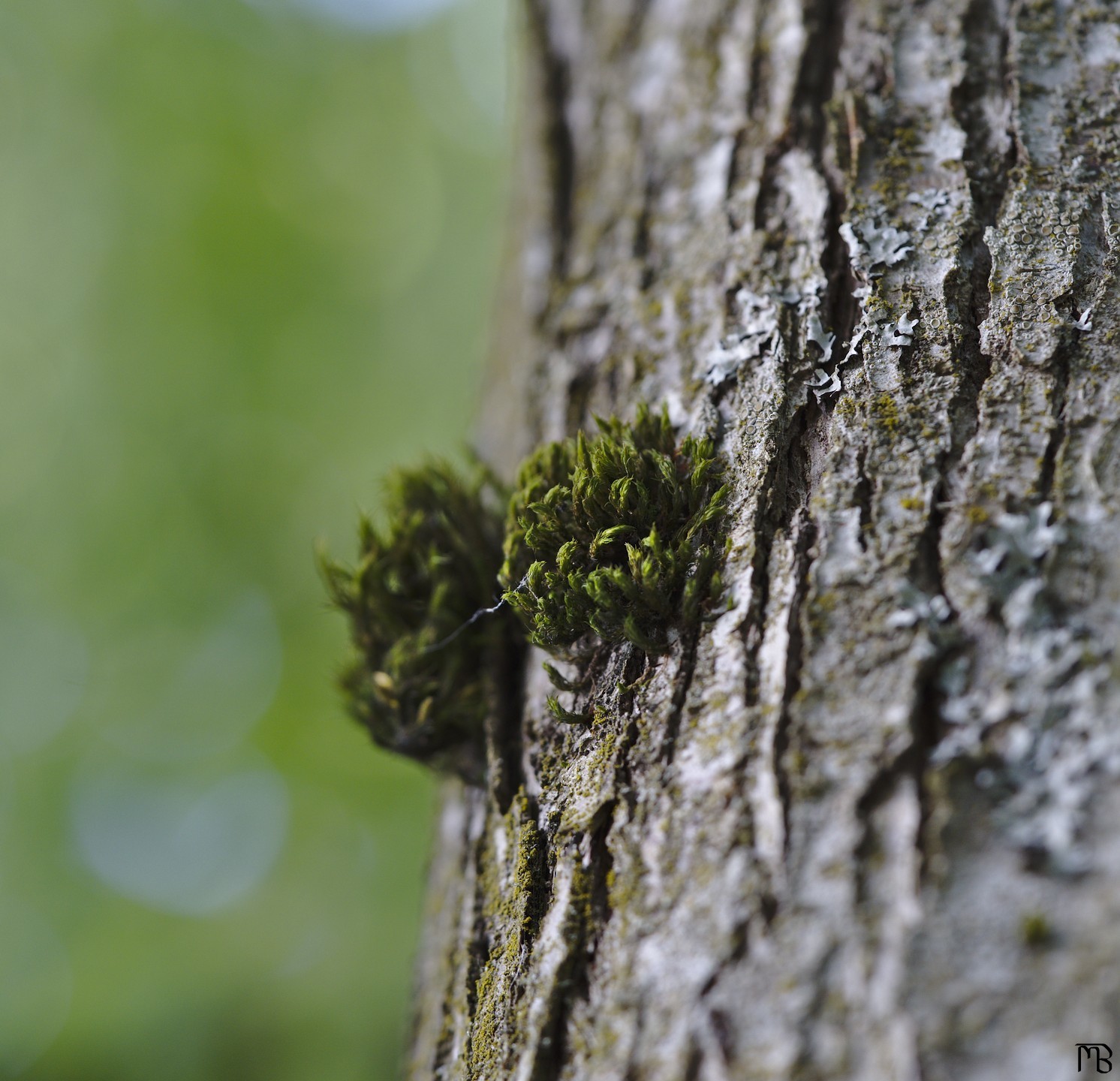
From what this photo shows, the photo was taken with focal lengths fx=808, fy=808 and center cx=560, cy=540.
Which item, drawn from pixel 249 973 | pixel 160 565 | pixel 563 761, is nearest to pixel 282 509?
pixel 160 565

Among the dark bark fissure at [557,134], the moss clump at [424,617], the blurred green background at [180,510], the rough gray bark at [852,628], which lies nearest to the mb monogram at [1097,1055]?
the rough gray bark at [852,628]

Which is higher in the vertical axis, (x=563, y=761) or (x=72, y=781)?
(x=72, y=781)

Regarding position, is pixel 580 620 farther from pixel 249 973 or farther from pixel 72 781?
pixel 72 781

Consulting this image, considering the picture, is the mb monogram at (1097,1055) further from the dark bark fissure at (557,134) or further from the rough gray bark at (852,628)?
the dark bark fissure at (557,134)

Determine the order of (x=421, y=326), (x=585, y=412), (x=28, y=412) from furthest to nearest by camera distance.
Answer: (x=421, y=326), (x=28, y=412), (x=585, y=412)

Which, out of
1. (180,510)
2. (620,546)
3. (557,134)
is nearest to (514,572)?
(620,546)

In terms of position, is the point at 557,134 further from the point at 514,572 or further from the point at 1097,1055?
the point at 1097,1055

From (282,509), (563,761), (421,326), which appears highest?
(421,326)
